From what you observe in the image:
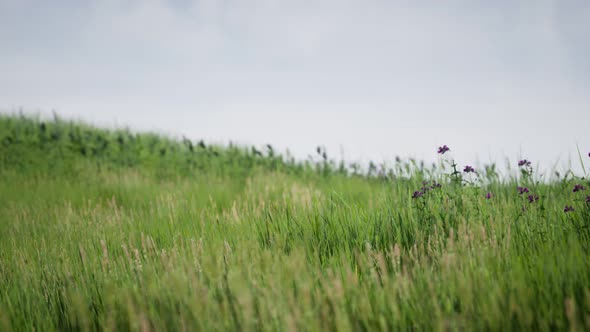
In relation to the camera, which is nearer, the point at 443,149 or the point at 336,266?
the point at 336,266

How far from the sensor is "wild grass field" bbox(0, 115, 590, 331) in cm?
187

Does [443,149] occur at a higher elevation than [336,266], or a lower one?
higher

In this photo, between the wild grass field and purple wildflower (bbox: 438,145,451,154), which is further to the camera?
purple wildflower (bbox: 438,145,451,154)

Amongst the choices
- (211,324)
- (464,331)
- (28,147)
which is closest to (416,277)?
(464,331)

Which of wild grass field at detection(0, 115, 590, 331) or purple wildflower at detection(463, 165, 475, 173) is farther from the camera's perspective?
purple wildflower at detection(463, 165, 475, 173)

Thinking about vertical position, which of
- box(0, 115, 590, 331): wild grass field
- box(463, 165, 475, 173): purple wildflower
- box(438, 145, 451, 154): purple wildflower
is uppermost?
box(438, 145, 451, 154): purple wildflower

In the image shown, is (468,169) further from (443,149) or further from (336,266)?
(336,266)

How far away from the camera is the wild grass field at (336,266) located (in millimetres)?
1871

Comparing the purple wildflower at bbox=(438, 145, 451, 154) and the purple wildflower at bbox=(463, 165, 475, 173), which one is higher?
the purple wildflower at bbox=(438, 145, 451, 154)

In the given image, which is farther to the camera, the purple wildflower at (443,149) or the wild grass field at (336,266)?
the purple wildflower at (443,149)

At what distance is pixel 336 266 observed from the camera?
2.70 metres

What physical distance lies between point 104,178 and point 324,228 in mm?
7869

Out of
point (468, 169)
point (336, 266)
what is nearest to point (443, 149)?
point (468, 169)

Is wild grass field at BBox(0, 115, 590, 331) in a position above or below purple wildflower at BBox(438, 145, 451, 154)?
below
